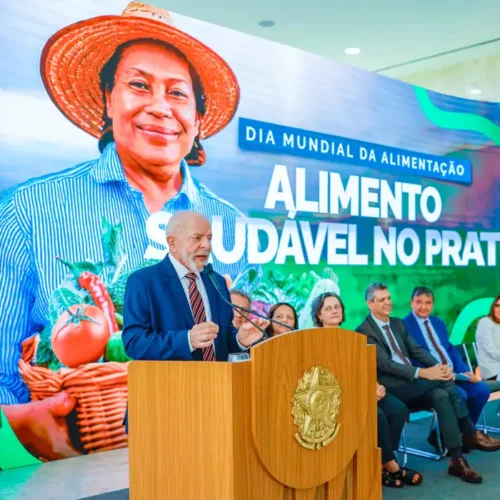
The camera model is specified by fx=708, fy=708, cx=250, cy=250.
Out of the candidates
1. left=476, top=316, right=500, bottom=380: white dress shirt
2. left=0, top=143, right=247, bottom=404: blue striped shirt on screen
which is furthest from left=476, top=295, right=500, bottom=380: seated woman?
left=0, top=143, right=247, bottom=404: blue striped shirt on screen

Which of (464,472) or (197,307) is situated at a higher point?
(197,307)

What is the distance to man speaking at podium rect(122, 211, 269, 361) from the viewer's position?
2625 millimetres

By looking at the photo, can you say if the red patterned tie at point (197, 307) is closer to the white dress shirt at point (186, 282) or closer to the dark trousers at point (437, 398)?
the white dress shirt at point (186, 282)

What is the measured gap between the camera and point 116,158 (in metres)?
5.15

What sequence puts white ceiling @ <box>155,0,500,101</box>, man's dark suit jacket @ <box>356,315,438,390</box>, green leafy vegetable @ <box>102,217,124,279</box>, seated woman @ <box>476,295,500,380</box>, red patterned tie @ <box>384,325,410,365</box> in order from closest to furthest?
man's dark suit jacket @ <box>356,315,438,390</box> → red patterned tie @ <box>384,325,410,365</box> → green leafy vegetable @ <box>102,217,124,279</box> → seated woman @ <box>476,295,500,380</box> → white ceiling @ <box>155,0,500,101</box>

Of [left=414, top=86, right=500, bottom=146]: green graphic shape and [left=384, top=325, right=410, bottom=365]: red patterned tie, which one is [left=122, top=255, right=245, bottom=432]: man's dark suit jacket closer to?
[left=384, top=325, right=410, bottom=365]: red patterned tie

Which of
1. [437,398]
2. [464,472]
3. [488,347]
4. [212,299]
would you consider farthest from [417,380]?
[212,299]

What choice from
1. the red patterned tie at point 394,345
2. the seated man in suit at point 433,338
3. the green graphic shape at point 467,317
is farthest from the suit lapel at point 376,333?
the green graphic shape at point 467,317

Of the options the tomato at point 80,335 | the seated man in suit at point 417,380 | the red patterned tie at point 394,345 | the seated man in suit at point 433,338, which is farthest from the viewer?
the seated man in suit at point 433,338

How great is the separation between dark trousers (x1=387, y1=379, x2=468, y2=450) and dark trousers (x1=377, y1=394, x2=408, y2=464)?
0.78 ft

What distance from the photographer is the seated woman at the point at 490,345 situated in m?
6.04

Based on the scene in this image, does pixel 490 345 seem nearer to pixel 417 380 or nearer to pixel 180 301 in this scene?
pixel 417 380

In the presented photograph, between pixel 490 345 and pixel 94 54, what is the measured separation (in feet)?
13.1

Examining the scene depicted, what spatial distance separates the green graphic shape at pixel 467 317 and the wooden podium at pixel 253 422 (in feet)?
17.8
